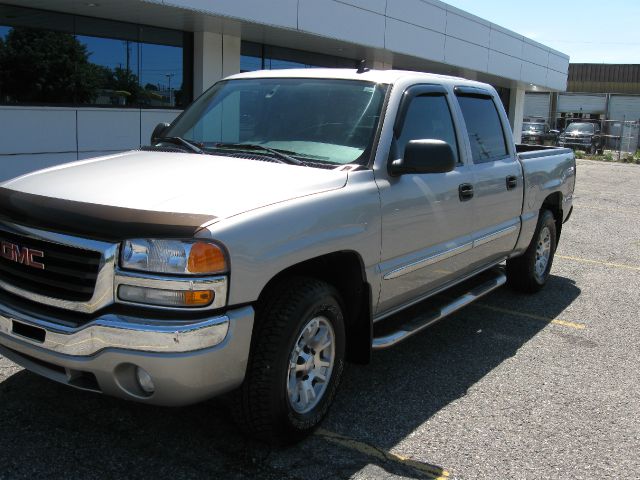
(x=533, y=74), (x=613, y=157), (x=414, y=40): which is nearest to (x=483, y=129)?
(x=414, y=40)

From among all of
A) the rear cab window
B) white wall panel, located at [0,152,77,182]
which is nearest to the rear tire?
the rear cab window

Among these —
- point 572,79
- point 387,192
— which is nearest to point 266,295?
point 387,192

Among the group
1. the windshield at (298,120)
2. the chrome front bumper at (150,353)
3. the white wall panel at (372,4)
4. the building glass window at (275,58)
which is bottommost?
the chrome front bumper at (150,353)

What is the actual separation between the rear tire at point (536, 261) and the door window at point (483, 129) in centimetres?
128

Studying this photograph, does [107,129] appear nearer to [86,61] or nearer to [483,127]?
[86,61]

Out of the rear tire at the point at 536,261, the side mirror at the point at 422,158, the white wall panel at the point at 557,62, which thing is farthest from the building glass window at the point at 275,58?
the white wall panel at the point at 557,62

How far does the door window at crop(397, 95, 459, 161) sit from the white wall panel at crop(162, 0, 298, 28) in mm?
7320

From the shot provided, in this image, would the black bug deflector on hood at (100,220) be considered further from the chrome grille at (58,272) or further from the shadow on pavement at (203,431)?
the shadow on pavement at (203,431)

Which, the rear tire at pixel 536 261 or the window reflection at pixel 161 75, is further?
the window reflection at pixel 161 75

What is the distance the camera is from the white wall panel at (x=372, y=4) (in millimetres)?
15425

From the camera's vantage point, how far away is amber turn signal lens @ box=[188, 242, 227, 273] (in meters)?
2.84

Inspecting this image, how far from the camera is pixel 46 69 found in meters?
11.7

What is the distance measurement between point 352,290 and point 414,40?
1596cm

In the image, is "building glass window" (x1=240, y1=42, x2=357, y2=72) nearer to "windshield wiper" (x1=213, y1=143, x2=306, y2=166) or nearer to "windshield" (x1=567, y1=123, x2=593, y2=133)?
"windshield wiper" (x1=213, y1=143, x2=306, y2=166)
